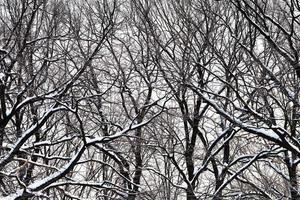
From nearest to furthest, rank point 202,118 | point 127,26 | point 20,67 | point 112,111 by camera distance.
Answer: point 20,67
point 202,118
point 127,26
point 112,111

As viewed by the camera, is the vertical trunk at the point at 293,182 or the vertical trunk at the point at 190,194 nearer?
the vertical trunk at the point at 293,182

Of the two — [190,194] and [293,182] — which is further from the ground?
[190,194]

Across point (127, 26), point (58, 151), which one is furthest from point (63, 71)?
point (58, 151)

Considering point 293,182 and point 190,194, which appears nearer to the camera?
point 293,182

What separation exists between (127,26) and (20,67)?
15.0ft

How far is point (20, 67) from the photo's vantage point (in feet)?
33.4

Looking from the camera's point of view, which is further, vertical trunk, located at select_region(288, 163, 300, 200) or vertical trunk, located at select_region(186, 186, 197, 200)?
vertical trunk, located at select_region(186, 186, 197, 200)

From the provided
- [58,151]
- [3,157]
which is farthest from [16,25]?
[58,151]

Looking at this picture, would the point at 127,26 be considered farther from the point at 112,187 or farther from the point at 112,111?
the point at 112,187

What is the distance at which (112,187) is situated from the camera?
10.3 metres

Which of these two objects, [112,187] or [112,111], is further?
[112,111]

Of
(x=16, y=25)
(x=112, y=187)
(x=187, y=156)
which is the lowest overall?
(x=112, y=187)

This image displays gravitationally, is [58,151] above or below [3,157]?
above

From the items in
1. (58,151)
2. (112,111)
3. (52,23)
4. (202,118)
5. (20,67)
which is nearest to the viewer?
(20,67)
